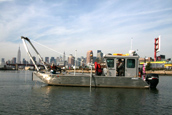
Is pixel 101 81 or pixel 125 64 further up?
pixel 125 64

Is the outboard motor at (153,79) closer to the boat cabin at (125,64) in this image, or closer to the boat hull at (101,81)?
the boat hull at (101,81)

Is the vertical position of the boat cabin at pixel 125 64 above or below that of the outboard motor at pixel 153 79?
above

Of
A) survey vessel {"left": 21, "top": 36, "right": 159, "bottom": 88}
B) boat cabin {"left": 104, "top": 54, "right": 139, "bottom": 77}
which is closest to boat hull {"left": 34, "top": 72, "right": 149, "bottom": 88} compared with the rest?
survey vessel {"left": 21, "top": 36, "right": 159, "bottom": 88}

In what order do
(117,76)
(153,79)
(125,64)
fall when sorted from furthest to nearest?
(153,79) < (125,64) < (117,76)

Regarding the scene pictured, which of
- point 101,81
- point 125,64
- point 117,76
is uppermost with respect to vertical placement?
point 125,64

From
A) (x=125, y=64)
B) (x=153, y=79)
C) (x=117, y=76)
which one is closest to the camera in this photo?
(x=117, y=76)

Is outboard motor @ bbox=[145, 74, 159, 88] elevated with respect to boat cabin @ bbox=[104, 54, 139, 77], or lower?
lower

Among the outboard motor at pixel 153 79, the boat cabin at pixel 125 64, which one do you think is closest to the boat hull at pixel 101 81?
the boat cabin at pixel 125 64

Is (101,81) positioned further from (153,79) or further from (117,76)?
(153,79)

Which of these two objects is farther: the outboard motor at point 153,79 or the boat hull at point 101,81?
the outboard motor at point 153,79

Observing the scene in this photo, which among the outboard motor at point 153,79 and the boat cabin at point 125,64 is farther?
the outboard motor at point 153,79

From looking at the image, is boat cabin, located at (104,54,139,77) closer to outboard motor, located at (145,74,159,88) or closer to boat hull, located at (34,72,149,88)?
boat hull, located at (34,72,149,88)

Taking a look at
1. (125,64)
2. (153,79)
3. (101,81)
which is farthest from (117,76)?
(153,79)

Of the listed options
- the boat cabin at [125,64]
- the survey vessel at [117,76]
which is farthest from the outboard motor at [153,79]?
the boat cabin at [125,64]
